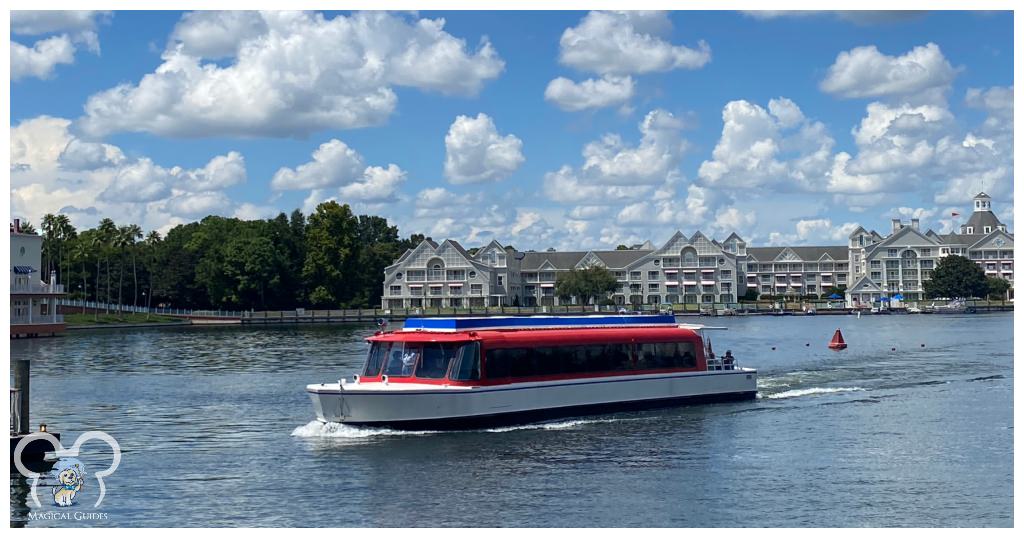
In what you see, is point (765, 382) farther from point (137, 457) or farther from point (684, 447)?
point (137, 457)

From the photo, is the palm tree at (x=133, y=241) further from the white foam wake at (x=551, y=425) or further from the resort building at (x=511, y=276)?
the white foam wake at (x=551, y=425)

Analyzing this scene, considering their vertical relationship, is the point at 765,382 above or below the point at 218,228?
below

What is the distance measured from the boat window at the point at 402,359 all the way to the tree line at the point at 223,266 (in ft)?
372

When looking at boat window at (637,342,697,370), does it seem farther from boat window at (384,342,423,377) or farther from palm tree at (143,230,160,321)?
palm tree at (143,230,160,321)

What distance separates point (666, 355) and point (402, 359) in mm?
11256

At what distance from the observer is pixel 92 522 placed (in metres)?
24.6

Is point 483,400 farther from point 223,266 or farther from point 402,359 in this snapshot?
point 223,266

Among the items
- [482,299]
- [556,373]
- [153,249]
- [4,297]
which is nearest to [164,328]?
[153,249]

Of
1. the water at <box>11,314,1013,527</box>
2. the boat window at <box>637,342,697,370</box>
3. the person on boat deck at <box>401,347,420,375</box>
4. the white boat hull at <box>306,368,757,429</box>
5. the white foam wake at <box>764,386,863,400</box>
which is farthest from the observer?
the white foam wake at <box>764,386,863,400</box>

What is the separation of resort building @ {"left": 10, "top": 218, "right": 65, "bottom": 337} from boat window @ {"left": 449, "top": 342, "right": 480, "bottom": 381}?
7744 centimetres

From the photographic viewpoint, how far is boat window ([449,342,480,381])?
117 ft

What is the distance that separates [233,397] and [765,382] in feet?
78.6

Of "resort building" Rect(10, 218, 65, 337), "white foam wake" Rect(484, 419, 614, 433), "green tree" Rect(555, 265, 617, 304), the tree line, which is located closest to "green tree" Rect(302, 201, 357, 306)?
the tree line

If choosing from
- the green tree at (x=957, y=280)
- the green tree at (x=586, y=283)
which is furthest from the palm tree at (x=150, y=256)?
the green tree at (x=957, y=280)
